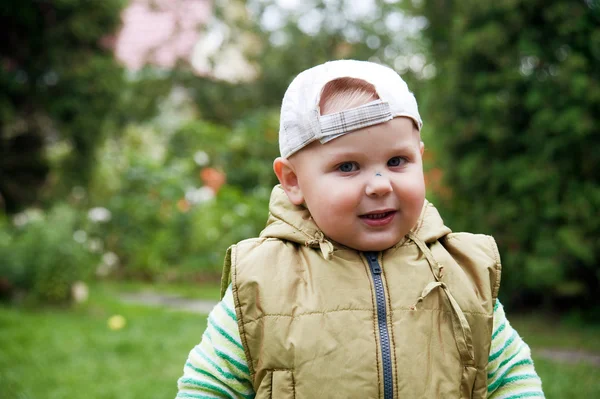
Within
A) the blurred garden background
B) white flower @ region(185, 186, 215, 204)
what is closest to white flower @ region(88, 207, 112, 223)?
the blurred garden background

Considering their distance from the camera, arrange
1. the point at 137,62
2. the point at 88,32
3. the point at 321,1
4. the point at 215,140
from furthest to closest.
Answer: the point at 137,62, the point at 321,1, the point at 215,140, the point at 88,32

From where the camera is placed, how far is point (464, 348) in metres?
1.56

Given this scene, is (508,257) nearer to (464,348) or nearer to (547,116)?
(547,116)

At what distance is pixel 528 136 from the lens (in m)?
5.09

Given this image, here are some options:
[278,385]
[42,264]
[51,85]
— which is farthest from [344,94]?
[51,85]

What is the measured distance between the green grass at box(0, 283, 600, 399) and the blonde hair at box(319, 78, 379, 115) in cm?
270

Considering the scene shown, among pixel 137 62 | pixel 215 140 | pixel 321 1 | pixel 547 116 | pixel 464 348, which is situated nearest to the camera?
pixel 464 348

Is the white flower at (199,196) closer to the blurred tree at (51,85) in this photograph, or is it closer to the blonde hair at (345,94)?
the blurred tree at (51,85)

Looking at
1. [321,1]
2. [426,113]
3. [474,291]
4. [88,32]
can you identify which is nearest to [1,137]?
[88,32]

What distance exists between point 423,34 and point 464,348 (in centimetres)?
496

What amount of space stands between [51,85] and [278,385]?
629 cm

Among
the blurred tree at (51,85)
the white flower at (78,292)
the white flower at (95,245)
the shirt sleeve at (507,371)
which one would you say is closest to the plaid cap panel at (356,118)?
the shirt sleeve at (507,371)

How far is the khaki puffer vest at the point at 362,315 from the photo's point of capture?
151cm

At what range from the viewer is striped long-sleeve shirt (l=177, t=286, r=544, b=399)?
1.62m
